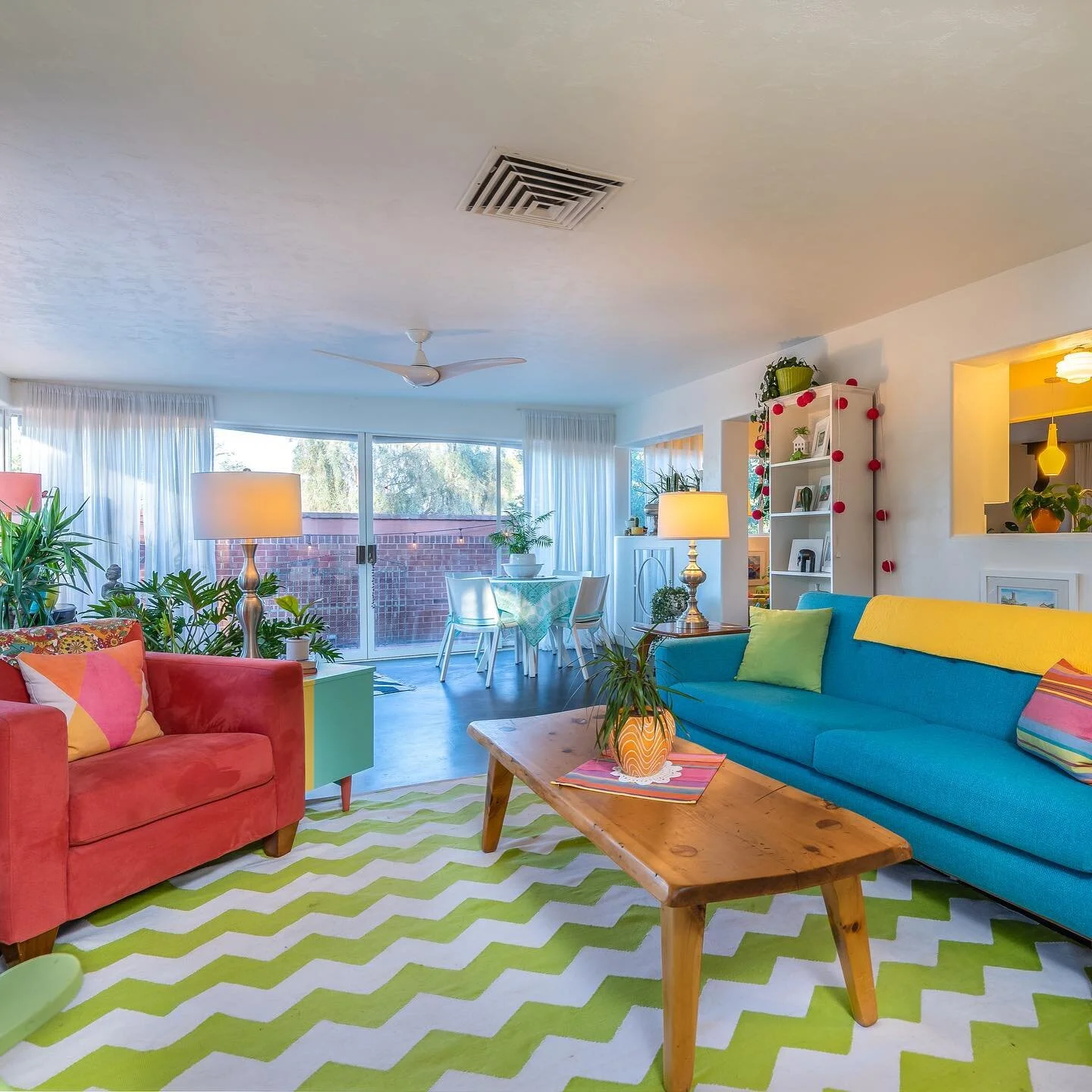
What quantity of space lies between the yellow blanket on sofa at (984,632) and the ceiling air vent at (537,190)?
1.92m

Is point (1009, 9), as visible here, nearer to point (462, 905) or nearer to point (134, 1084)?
point (462, 905)

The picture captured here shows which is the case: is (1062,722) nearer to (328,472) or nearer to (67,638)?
(67,638)

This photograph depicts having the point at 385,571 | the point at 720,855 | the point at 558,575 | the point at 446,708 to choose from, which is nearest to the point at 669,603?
the point at 558,575

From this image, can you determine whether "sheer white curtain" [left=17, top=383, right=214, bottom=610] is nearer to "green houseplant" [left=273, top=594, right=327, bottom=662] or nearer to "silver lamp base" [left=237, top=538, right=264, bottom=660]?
"green houseplant" [left=273, top=594, right=327, bottom=662]

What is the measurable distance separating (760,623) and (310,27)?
2.72m

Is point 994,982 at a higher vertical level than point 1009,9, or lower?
lower

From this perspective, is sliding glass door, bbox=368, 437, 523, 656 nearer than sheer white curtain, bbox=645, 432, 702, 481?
Yes

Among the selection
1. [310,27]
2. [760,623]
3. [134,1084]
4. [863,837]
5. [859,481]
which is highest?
[310,27]

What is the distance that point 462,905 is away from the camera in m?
2.14

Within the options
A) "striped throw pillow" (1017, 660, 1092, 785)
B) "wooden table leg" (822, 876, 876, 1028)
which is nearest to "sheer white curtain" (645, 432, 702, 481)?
"striped throw pillow" (1017, 660, 1092, 785)

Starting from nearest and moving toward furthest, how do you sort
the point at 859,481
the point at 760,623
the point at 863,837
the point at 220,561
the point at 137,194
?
the point at 863,837, the point at 137,194, the point at 760,623, the point at 859,481, the point at 220,561

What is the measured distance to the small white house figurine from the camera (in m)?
4.68

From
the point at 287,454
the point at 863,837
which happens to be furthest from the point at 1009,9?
the point at 287,454

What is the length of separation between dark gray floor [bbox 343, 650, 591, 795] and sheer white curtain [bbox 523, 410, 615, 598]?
3.58ft
